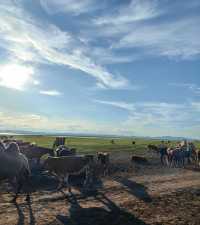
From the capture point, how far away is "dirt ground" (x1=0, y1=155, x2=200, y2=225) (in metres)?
14.2

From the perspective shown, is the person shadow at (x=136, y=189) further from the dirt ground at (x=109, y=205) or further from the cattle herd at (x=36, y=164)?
the cattle herd at (x=36, y=164)

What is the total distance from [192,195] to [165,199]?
2.43m

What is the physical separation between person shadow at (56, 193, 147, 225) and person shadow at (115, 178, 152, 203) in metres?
2.45

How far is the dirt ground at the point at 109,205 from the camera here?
46.7 feet

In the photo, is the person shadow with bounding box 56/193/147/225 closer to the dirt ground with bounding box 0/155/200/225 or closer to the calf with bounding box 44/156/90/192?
the dirt ground with bounding box 0/155/200/225

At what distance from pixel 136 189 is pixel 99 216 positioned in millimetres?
7090

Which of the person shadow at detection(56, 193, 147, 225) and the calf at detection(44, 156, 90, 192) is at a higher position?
the calf at detection(44, 156, 90, 192)

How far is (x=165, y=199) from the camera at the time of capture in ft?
61.4

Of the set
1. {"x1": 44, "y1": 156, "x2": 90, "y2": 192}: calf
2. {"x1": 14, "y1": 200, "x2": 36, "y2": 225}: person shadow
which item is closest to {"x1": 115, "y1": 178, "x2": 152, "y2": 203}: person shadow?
{"x1": 44, "y1": 156, "x2": 90, "y2": 192}: calf

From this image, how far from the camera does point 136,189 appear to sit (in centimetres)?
2152

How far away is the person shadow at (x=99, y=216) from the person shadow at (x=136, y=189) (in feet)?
8.05

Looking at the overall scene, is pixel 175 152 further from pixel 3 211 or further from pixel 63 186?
pixel 3 211

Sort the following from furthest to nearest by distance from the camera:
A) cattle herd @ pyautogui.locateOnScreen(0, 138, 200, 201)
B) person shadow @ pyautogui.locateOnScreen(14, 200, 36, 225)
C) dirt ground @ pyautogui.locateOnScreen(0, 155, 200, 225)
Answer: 1. cattle herd @ pyautogui.locateOnScreen(0, 138, 200, 201)
2. dirt ground @ pyautogui.locateOnScreen(0, 155, 200, 225)
3. person shadow @ pyautogui.locateOnScreen(14, 200, 36, 225)

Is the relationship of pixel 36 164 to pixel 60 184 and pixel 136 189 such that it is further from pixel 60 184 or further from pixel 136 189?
pixel 136 189
